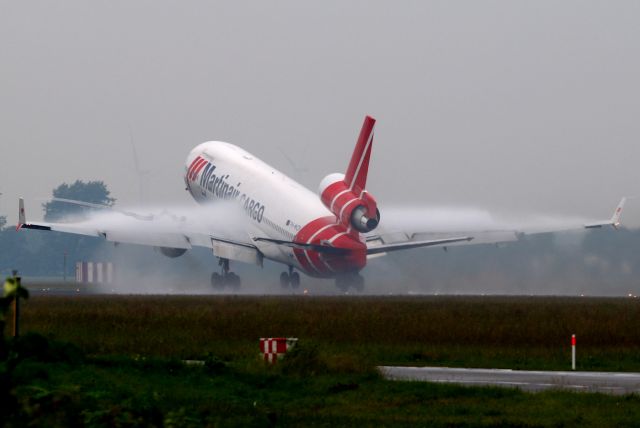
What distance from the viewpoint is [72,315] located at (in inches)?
2158

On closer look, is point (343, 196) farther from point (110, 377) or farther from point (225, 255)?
point (110, 377)

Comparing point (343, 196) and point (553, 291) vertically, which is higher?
point (343, 196)

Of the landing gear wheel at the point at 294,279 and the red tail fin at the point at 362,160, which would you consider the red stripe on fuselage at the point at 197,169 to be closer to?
the landing gear wheel at the point at 294,279

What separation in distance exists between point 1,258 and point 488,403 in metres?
Answer: 178

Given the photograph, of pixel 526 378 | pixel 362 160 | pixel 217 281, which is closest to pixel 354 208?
pixel 362 160

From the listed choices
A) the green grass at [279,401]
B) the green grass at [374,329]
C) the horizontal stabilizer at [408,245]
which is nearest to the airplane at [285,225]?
the horizontal stabilizer at [408,245]

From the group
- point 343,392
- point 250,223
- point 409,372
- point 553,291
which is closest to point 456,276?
point 553,291

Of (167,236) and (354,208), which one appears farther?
(167,236)

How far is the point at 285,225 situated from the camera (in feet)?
285

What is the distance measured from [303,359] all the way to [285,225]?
5441cm

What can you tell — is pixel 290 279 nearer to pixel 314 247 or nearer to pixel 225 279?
pixel 225 279

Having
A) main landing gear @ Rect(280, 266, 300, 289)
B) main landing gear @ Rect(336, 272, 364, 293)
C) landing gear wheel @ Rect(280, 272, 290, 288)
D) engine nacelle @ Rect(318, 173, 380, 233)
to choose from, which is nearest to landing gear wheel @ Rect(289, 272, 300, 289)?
main landing gear @ Rect(280, 266, 300, 289)

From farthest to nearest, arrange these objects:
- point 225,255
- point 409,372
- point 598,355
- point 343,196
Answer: point 225,255, point 343,196, point 598,355, point 409,372

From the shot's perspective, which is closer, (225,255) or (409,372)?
(409,372)
